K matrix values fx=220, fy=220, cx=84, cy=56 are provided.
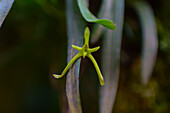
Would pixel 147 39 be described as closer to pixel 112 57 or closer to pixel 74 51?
pixel 112 57

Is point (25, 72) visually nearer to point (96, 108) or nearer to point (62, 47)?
point (62, 47)

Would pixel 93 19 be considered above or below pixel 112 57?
above

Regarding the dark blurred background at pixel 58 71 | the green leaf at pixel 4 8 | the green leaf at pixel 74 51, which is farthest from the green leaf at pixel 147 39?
the green leaf at pixel 4 8

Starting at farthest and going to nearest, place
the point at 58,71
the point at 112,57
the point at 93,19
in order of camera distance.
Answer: the point at 58,71 → the point at 112,57 → the point at 93,19

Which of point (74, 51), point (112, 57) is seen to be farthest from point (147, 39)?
point (74, 51)

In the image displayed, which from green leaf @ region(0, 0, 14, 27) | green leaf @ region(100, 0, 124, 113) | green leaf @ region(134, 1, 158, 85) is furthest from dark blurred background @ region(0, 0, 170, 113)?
green leaf @ region(0, 0, 14, 27)

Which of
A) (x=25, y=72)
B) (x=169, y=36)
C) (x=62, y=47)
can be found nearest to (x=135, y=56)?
(x=169, y=36)
